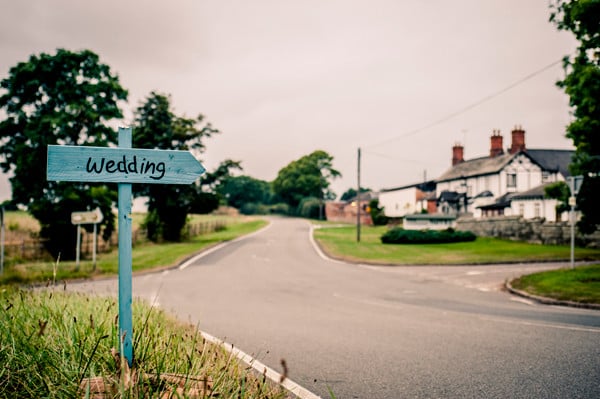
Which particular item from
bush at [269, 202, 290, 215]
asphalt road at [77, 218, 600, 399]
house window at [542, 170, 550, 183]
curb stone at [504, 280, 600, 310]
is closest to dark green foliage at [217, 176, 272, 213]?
bush at [269, 202, 290, 215]

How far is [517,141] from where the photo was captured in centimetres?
5569

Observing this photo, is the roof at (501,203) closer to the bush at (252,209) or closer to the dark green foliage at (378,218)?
the dark green foliage at (378,218)

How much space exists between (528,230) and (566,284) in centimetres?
2147

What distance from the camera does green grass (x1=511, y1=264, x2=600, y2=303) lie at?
38.8 feet

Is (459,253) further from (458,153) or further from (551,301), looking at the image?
(458,153)

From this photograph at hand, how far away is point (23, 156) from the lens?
969 inches

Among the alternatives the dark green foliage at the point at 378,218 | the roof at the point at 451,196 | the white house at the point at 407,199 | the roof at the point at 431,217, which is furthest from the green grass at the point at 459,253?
the white house at the point at 407,199

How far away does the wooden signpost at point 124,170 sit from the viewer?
391 centimetres

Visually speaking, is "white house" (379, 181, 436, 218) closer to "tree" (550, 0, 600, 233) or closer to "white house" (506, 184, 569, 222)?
"white house" (506, 184, 569, 222)

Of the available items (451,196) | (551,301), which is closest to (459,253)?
(551,301)

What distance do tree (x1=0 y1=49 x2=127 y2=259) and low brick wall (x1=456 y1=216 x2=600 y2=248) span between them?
29830 millimetres

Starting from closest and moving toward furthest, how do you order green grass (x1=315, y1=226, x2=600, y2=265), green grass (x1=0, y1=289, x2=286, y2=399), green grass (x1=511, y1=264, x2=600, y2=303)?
green grass (x1=0, y1=289, x2=286, y2=399), green grass (x1=511, y1=264, x2=600, y2=303), green grass (x1=315, y1=226, x2=600, y2=265)

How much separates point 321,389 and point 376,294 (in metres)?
8.64

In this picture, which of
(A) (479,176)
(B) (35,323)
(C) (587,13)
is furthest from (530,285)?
(A) (479,176)
